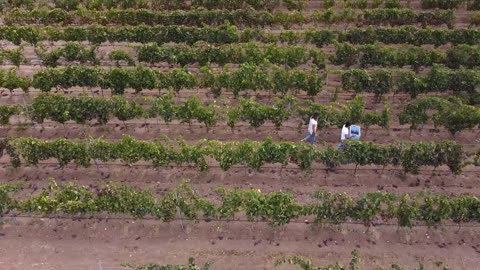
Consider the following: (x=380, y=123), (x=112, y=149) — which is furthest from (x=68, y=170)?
(x=380, y=123)

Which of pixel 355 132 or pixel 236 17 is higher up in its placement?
pixel 236 17

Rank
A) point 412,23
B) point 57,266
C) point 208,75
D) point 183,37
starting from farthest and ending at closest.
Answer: point 412,23 → point 183,37 → point 208,75 → point 57,266

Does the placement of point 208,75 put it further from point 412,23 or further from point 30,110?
point 412,23

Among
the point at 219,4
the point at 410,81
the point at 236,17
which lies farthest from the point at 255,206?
the point at 219,4

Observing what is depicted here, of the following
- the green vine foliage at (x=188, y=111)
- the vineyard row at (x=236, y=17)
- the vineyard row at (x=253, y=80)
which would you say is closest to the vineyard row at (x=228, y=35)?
the vineyard row at (x=236, y=17)

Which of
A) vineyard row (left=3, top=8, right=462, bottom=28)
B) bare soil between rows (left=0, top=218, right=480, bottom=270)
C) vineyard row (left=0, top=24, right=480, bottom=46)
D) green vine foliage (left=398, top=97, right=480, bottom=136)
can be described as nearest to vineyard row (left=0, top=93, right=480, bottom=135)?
green vine foliage (left=398, top=97, right=480, bottom=136)

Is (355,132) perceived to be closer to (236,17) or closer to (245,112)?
→ (245,112)
